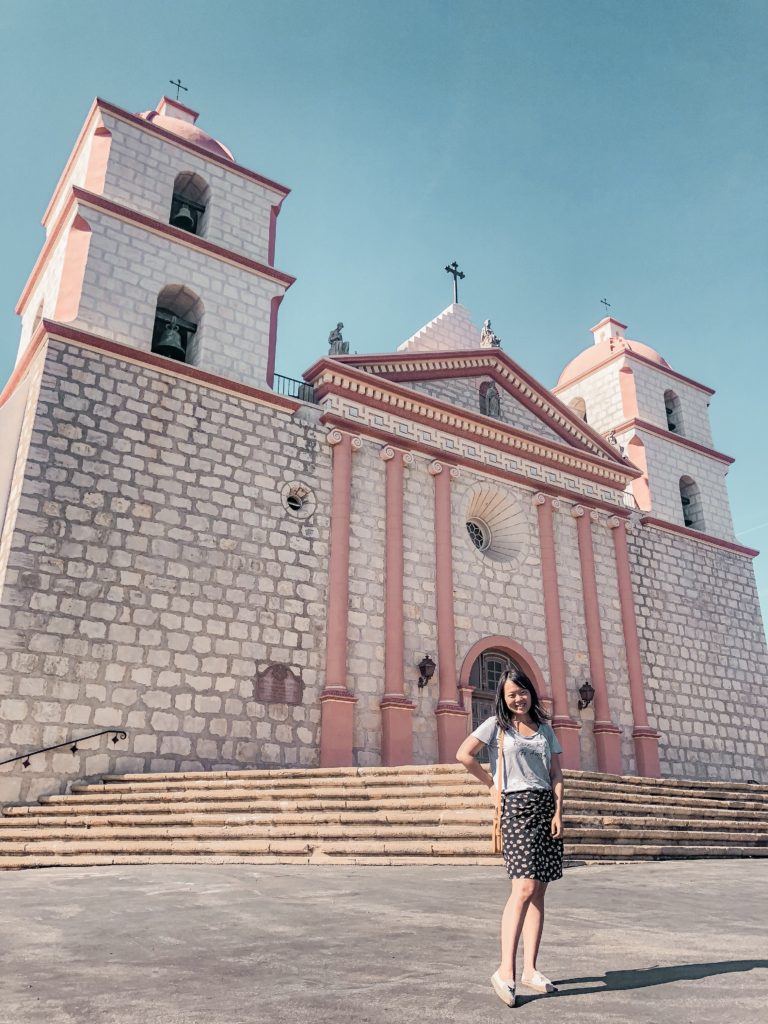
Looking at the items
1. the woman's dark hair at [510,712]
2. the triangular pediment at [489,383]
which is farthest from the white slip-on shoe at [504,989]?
the triangular pediment at [489,383]

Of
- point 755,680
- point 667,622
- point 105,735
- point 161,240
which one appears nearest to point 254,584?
point 105,735

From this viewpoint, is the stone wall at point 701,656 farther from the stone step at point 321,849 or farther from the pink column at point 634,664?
the stone step at point 321,849

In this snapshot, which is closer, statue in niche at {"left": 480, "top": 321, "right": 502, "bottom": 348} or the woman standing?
the woman standing

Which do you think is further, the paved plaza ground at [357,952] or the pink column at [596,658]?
the pink column at [596,658]

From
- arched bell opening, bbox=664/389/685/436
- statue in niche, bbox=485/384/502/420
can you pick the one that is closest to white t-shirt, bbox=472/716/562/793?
statue in niche, bbox=485/384/502/420

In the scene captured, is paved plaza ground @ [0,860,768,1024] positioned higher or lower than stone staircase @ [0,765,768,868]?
lower

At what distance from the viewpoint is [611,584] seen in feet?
61.0

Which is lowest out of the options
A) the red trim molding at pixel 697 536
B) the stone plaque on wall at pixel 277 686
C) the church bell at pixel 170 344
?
the stone plaque on wall at pixel 277 686

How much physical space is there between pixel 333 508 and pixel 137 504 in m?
3.58

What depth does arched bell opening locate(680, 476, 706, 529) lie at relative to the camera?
22.0 m

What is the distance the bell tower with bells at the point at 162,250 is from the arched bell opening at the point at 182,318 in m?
0.02

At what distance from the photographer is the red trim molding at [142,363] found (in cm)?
1303

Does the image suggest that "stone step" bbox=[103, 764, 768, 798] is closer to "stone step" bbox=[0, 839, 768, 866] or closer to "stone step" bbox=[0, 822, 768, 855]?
"stone step" bbox=[0, 822, 768, 855]

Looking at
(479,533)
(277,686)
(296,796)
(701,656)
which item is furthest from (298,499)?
Answer: (701,656)
